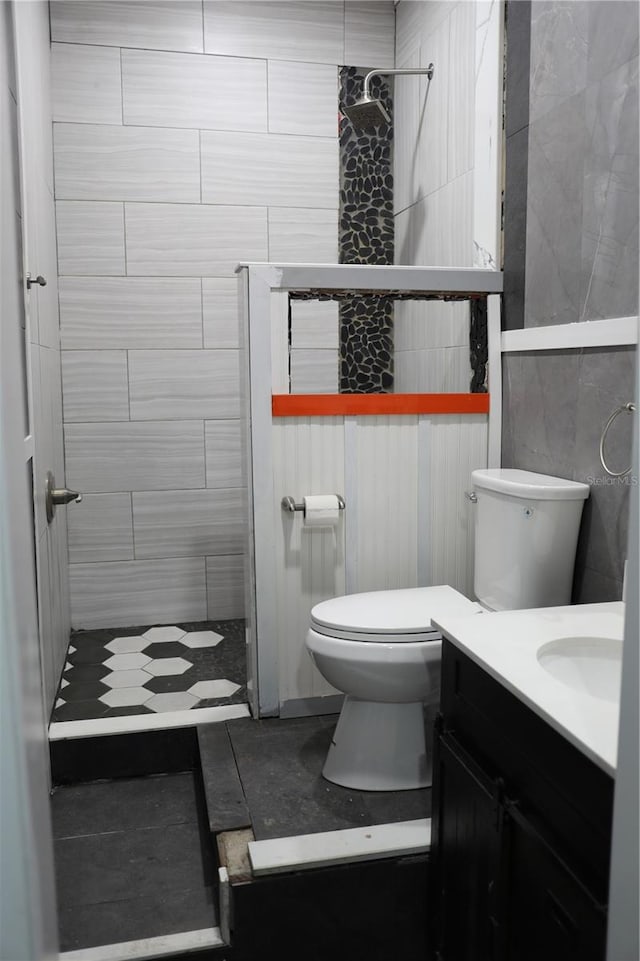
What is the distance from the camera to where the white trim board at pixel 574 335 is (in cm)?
196

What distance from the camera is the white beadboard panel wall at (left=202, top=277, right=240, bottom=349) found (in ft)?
11.4

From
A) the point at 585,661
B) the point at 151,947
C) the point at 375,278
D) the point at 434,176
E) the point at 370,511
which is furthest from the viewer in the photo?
the point at 434,176

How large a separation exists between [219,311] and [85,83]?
103 centimetres

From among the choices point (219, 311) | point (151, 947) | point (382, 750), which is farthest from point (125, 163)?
point (151, 947)

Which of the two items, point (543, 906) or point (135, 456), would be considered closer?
point (543, 906)

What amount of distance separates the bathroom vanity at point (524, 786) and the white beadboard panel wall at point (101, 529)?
2.08 m

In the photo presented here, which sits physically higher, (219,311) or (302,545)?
(219,311)

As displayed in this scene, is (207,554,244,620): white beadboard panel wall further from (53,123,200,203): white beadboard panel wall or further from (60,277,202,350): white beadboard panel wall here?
(53,123,200,203): white beadboard panel wall

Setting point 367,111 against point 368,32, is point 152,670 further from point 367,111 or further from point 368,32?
point 368,32

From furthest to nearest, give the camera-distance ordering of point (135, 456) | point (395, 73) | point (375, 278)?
point (135, 456) < point (395, 73) < point (375, 278)

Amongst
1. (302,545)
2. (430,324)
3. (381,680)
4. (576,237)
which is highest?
(576,237)

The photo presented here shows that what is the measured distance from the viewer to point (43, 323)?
2.79 m

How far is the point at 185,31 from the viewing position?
3.33 m

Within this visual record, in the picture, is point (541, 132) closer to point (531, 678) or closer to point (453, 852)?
point (531, 678)
